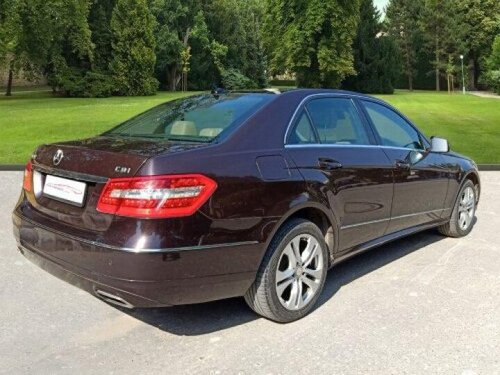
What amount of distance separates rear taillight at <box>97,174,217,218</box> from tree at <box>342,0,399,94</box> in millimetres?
56154

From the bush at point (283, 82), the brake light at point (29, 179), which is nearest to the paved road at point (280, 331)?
the brake light at point (29, 179)

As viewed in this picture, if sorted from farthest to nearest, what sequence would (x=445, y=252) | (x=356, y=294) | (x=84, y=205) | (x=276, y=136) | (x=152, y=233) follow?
(x=445, y=252), (x=356, y=294), (x=276, y=136), (x=84, y=205), (x=152, y=233)

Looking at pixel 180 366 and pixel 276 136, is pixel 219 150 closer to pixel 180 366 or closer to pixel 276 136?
pixel 276 136

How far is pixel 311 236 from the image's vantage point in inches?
157

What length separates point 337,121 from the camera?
452cm

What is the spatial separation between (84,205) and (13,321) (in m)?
1.20

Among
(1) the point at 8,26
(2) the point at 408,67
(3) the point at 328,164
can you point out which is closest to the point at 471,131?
(3) the point at 328,164

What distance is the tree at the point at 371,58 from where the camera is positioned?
57.7 metres

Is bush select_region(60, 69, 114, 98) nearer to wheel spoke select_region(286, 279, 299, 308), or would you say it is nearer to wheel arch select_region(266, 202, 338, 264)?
wheel arch select_region(266, 202, 338, 264)

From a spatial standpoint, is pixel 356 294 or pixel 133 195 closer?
pixel 133 195

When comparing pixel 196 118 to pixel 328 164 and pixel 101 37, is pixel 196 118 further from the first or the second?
pixel 101 37

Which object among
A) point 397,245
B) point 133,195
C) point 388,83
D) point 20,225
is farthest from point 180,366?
point 388,83

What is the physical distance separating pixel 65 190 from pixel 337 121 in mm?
2201

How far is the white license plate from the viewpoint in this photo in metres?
3.43
